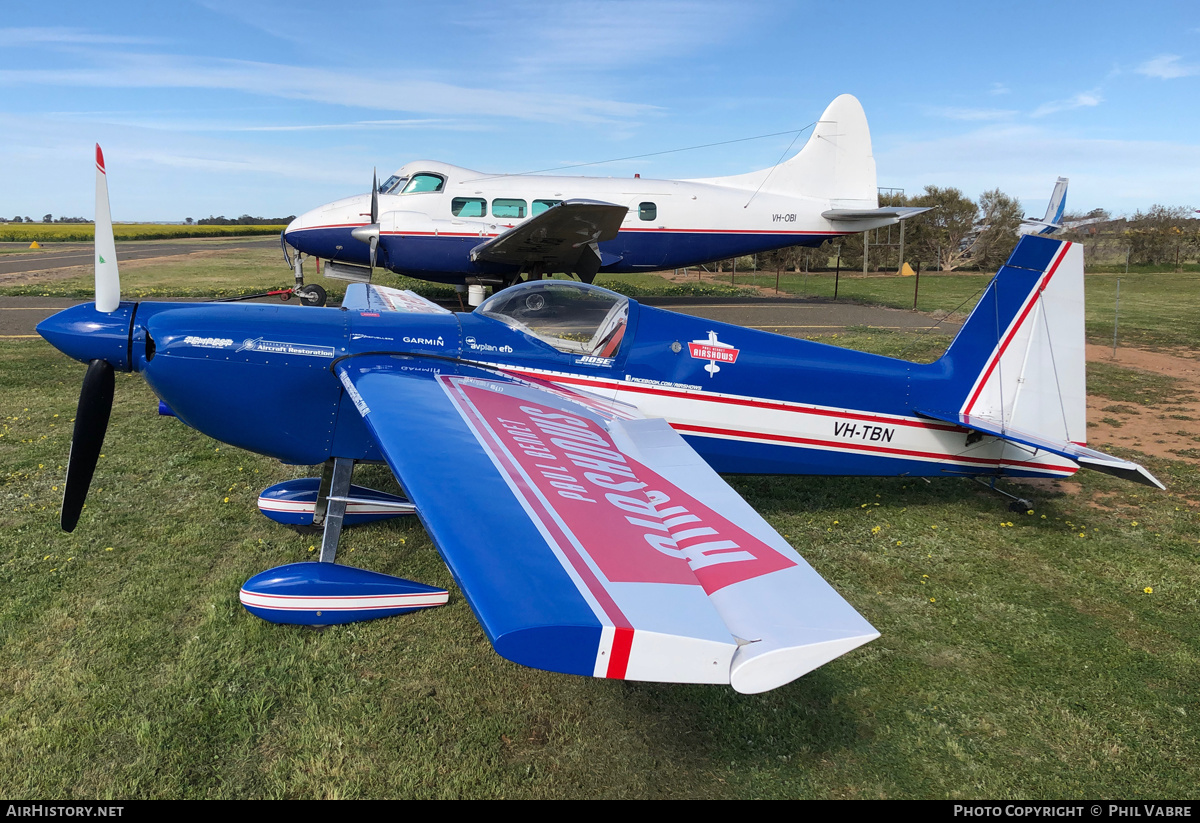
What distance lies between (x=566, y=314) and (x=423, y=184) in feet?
42.0

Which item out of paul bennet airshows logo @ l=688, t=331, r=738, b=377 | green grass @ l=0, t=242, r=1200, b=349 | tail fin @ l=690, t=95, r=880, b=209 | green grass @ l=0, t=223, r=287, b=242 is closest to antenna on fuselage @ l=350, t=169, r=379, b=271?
green grass @ l=0, t=242, r=1200, b=349

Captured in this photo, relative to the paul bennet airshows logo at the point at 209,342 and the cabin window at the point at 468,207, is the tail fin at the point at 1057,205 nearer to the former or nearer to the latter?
the paul bennet airshows logo at the point at 209,342

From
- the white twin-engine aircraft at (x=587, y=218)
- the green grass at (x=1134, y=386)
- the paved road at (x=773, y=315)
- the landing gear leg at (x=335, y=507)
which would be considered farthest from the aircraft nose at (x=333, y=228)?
the green grass at (x=1134, y=386)

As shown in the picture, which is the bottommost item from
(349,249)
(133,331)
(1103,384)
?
(1103,384)

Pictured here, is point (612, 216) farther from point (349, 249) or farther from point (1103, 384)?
point (1103, 384)

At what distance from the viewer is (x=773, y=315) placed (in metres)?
18.5

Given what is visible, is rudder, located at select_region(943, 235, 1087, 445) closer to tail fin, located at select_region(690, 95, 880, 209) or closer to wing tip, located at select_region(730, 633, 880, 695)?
wing tip, located at select_region(730, 633, 880, 695)

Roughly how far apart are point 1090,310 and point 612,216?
1651 cm

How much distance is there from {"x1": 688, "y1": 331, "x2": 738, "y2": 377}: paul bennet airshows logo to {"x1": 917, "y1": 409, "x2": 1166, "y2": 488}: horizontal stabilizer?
Answer: 1.70m

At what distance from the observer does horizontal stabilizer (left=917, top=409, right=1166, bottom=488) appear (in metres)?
4.59

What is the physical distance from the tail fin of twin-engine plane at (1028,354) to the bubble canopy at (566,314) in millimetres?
2702

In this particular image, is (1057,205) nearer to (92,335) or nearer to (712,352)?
(712,352)

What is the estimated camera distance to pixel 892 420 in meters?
5.69
